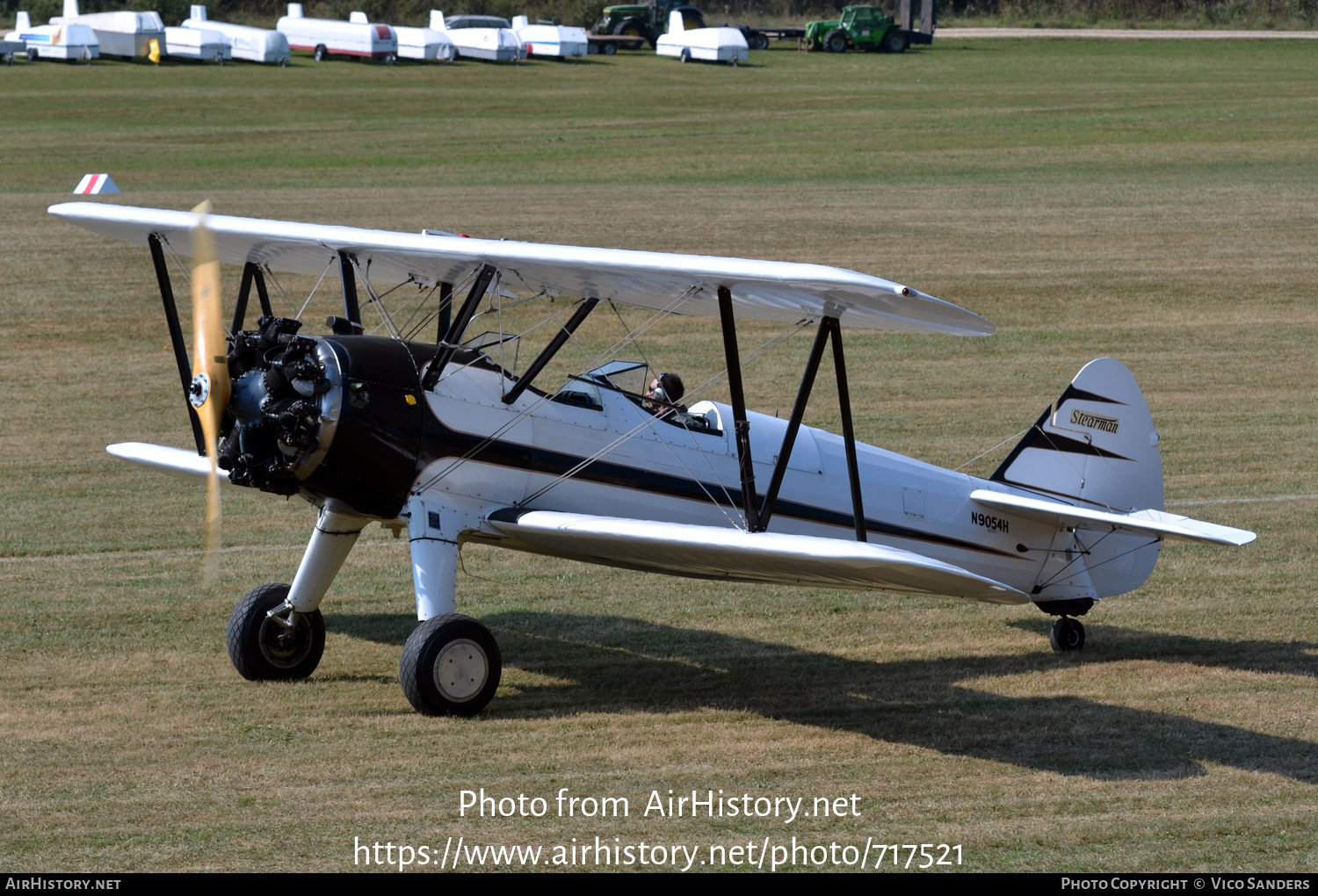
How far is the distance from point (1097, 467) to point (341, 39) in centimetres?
4746

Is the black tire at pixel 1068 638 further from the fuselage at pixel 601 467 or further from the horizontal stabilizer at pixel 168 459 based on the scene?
the horizontal stabilizer at pixel 168 459

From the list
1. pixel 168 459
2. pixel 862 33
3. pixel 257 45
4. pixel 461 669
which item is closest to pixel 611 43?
pixel 862 33

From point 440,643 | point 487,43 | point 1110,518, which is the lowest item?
point 440,643

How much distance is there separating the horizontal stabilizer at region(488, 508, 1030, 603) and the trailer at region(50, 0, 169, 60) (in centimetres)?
4587

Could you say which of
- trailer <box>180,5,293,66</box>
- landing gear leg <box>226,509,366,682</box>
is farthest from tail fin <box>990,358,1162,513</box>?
trailer <box>180,5,293,66</box>

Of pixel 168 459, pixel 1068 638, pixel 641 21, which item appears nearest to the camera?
pixel 1068 638

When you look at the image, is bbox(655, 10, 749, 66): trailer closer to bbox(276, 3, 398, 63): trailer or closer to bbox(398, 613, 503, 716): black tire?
bbox(276, 3, 398, 63): trailer

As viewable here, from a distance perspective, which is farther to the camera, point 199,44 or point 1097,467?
point 199,44

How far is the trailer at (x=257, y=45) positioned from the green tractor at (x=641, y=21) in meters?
14.1

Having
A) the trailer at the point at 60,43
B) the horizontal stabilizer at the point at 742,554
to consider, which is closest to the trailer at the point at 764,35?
the trailer at the point at 60,43

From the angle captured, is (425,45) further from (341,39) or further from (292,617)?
(292,617)

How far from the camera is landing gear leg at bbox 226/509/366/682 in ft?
→ 28.9

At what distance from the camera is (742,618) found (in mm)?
10406

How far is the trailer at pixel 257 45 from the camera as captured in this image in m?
50.2
